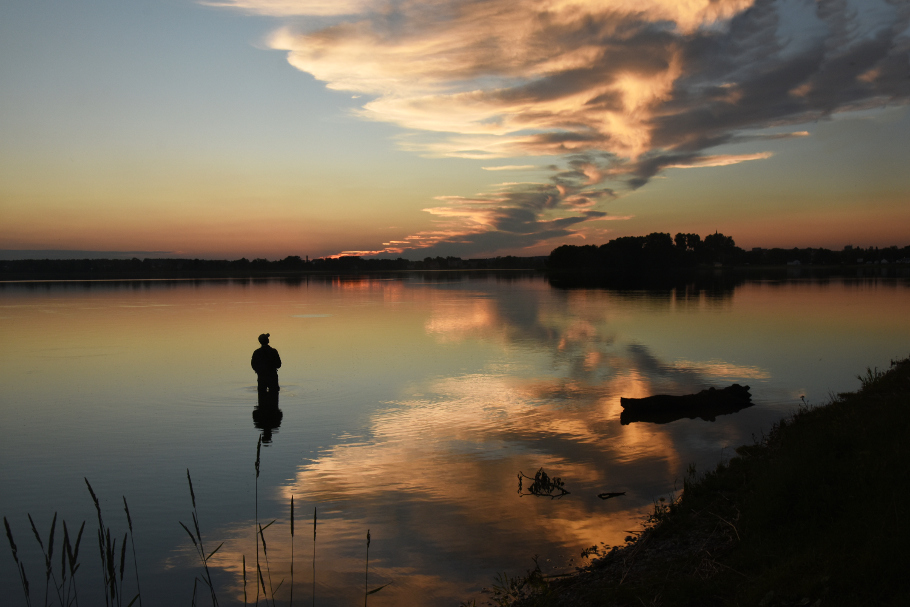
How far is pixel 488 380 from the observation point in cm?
2192

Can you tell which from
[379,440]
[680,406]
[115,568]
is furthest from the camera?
[680,406]

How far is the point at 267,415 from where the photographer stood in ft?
56.2

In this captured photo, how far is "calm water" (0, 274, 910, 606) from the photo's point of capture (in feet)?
28.6

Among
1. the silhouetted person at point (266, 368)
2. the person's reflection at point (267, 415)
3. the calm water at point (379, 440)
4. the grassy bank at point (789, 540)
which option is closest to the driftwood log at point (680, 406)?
the calm water at point (379, 440)

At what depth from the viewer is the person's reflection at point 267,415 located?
611 inches

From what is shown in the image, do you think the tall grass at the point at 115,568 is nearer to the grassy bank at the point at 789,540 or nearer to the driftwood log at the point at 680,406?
the grassy bank at the point at 789,540

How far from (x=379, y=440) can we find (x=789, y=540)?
9.93m

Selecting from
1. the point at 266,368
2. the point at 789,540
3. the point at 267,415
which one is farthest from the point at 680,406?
the point at 266,368

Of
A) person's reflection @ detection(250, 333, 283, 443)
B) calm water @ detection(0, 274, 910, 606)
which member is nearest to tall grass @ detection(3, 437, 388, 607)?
calm water @ detection(0, 274, 910, 606)

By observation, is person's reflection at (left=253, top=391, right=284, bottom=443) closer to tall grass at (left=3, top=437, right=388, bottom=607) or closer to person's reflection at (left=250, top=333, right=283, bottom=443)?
person's reflection at (left=250, top=333, right=283, bottom=443)

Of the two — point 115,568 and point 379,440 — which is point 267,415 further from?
point 115,568

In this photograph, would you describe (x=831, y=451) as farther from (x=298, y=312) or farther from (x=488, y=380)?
(x=298, y=312)

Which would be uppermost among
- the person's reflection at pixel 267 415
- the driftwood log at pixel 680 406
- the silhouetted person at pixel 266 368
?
the silhouetted person at pixel 266 368

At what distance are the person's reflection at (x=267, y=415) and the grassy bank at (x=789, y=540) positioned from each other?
32.4 ft
